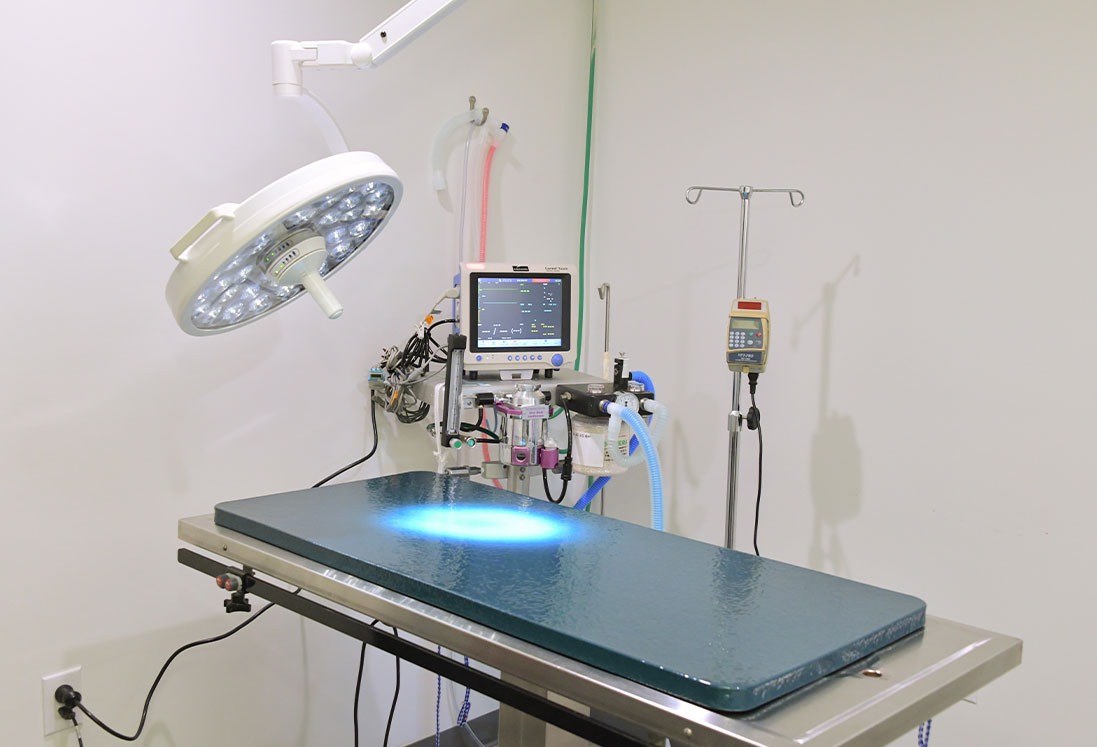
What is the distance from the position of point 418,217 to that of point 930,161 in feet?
4.63

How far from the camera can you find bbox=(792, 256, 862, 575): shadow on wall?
8.48 ft

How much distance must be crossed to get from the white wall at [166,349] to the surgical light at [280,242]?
2.27 feet

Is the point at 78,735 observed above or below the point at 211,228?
below

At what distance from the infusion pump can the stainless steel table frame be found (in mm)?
1124

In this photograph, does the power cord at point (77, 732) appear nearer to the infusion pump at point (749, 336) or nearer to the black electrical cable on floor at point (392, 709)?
the black electrical cable on floor at point (392, 709)

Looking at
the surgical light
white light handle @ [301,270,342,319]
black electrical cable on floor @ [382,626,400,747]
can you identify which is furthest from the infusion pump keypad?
black electrical cable on floor @ [382,626,400,747]

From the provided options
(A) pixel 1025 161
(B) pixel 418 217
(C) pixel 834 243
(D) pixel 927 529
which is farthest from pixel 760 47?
(D) pixel 927 529

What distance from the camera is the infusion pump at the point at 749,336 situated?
7.95 feet

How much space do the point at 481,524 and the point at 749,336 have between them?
103cm

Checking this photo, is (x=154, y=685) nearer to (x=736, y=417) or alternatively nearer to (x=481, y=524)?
(x=481, y=524)

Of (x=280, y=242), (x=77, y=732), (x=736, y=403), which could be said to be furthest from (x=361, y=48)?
(x=77, y=732)

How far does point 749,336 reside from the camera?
2.43 metres

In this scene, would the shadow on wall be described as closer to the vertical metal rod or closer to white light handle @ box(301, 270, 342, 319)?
the vertical metal rod

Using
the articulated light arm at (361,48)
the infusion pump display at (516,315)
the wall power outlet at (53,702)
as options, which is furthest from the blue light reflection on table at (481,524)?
the wall power outlet at (53,702)
